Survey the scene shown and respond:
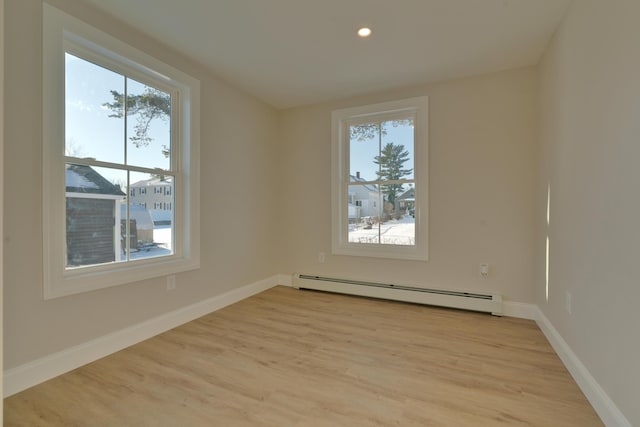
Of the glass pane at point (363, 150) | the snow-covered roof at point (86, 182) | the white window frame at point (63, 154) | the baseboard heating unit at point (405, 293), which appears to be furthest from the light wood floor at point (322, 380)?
the glass pane at point (363, 150)

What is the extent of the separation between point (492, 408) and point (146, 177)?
9.47 feet

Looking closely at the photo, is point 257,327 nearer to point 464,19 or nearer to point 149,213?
point 149,213

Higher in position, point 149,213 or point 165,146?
point 165,146

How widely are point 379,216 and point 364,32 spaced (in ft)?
6.48

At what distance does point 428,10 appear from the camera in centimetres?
214

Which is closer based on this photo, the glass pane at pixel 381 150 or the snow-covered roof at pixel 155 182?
the snow-covered roof at pixel 155 182

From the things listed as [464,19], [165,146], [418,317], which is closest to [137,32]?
[165,146]

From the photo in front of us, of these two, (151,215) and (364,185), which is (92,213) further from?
(364,185)

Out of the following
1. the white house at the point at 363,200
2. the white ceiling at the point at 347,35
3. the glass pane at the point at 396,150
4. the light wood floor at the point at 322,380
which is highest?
the white ceiling at the point at 347,35

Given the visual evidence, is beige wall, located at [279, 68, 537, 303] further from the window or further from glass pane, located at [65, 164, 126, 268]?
glass pane, located at [65, 164, 126, 268]

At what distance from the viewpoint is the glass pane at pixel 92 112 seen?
82.1 inches

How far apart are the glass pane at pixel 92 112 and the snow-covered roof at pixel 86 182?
10 cm

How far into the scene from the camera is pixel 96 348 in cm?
A: 212

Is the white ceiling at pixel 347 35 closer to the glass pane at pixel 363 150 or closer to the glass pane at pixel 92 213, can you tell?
the glass pane at pixel 363 150
